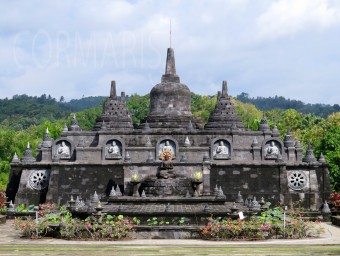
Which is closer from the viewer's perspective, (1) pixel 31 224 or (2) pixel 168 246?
(2) pixel 168 246

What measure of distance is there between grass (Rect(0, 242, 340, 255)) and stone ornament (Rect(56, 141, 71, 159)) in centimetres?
2294

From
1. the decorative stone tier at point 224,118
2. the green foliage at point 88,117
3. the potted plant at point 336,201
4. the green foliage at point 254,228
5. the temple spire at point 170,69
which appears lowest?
the green foliage at point 254,228

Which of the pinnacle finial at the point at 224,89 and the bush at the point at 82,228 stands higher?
the pinnacle finial at the point at 224,89

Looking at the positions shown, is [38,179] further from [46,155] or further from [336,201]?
[336,201]

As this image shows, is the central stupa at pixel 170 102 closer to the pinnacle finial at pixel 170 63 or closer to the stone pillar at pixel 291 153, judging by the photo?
the pinnacle finial at pixel 170 63

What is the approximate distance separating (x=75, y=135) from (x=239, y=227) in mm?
25721

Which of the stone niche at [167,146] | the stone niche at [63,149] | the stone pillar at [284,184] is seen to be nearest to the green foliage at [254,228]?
the stone pillar at [284,184]

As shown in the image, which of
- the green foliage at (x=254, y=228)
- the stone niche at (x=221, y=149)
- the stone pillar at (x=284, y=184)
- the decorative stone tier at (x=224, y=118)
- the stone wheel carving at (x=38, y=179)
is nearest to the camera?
the green foliage at (x=254, y=228)

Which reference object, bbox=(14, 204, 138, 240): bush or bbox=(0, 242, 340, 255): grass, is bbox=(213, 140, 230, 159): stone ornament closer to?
bbox=(14, 204, 138, 240): bush

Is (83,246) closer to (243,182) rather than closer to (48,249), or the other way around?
(48,249)

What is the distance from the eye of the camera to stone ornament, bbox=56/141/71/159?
157 feet

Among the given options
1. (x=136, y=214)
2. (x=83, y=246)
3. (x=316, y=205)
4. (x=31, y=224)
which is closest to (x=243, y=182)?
(x=316, y=205)

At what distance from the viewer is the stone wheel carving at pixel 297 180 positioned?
150 feet

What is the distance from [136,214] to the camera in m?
29.6
